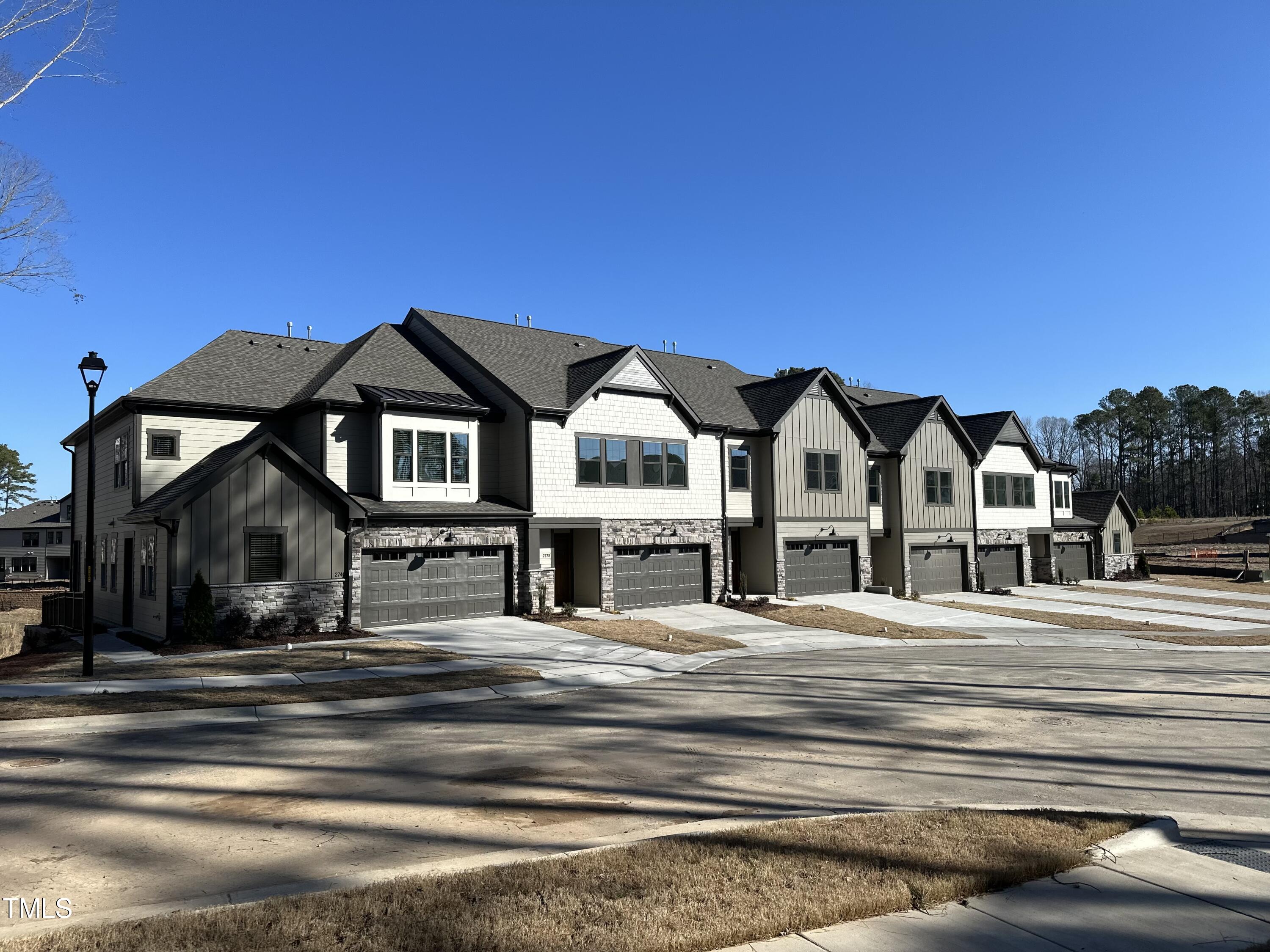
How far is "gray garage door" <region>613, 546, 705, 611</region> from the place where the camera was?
28938 mm

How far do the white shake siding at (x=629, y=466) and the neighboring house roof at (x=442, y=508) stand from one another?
1.04 metres

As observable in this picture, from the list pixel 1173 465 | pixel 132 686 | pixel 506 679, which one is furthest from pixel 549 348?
pixel 1173 465

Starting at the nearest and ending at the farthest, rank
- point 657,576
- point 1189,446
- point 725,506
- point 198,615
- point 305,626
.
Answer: point 198,615 → point 305,626 → point 657,576 → point 725,506 → point 1189,446

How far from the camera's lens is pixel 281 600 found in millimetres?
21828

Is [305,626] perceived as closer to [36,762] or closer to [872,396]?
[36,762]

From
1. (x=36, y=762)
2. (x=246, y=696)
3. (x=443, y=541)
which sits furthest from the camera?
(x=443, y=541)

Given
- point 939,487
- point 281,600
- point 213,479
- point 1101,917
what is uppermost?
point 939,487

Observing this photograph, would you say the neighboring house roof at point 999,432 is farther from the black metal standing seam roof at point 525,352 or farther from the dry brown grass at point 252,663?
the dry brown grass at point 252,663

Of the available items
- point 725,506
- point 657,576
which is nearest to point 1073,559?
point 725,506

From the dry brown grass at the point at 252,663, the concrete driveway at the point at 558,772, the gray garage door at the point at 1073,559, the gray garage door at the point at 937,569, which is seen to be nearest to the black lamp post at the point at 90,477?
the dry brown grass at the point at 252,663

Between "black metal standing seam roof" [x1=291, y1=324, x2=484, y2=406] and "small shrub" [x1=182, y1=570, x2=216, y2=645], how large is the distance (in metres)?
6.01

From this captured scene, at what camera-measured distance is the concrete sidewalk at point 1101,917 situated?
5344 mm

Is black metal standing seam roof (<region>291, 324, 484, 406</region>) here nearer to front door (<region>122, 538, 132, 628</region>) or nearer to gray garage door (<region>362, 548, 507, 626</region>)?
gray garage door (<region>362, 548, 507, 626</region>)

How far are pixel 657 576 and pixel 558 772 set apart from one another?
20.2 m
